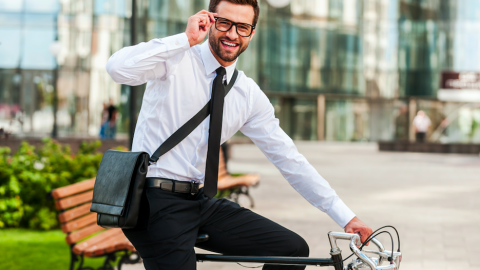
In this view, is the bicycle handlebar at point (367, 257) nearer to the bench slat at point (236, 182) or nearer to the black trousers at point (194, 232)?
the black trousers at point (194, 232)

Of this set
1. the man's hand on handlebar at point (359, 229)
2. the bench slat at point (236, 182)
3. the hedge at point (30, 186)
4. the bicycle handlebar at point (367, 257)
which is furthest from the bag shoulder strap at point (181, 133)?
the bench slat at point (236, 182)

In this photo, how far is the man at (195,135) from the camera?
2357 millimetres

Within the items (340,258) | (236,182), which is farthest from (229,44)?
(236,182)

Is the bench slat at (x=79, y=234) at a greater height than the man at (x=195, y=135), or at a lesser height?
lesser

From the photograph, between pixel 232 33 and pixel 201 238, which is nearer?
pixel 232 33

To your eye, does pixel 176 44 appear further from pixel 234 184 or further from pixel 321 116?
pixel 321 116

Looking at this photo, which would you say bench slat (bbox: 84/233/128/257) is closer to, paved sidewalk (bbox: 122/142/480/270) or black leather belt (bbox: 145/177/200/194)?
paved sidewalk (bbox: 122/142/480/270)

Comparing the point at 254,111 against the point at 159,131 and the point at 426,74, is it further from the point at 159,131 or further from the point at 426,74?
the point at 426,74

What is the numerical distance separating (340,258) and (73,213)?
2715mm

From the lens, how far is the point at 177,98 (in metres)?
2.46

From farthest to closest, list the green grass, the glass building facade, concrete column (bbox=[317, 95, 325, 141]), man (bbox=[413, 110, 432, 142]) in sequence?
1. concrete column (bbox=[317, 95, 325, 141])
2. the glass building facade
3. man (bbox=[413, 110, 432, 142])
4. the green grass

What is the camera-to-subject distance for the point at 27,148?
7.87 meters

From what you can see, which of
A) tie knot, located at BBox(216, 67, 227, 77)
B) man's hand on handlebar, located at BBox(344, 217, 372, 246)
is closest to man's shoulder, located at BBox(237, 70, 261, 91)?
tie knot, located at BBox(216, 67, 227, 77)

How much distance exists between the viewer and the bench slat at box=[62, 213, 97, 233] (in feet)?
14.5
